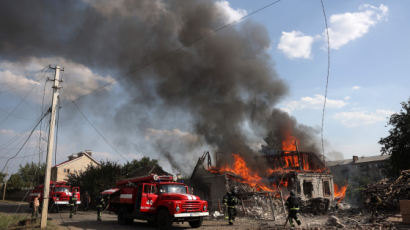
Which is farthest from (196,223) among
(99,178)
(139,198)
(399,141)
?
(399,141)

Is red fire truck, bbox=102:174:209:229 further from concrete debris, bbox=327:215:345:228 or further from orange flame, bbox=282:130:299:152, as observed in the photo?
orange flame, bbox=282:130:299:152

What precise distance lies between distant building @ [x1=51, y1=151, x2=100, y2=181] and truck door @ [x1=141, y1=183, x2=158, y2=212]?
40238 millimetres

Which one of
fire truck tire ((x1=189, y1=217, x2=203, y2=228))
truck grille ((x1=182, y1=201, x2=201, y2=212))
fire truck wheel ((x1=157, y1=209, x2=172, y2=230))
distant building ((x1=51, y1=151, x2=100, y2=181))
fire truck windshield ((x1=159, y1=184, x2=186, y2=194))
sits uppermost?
distant building ((x1=51, y1=151, x2=100, y2=181))

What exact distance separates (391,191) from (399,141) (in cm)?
1813

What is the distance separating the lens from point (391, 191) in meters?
13.5

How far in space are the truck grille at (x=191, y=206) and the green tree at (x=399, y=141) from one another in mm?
26047

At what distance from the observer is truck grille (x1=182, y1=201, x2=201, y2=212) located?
10.7m

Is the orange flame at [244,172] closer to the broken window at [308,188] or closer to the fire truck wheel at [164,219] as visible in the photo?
the broken window at [308,188]

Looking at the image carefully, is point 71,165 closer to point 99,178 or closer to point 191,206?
point 99,178

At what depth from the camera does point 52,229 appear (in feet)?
36.7

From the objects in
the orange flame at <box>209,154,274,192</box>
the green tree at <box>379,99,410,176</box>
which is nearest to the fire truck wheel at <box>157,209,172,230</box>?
the orange flame at <box>209,154,274,192</box>

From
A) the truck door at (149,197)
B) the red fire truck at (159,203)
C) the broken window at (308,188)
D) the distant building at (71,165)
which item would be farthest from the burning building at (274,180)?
the distant building at (71,165)

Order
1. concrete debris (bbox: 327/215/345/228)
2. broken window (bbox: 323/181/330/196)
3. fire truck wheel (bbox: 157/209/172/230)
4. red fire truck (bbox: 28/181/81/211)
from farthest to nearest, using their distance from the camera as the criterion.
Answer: broken window (bbox: 323/181/330/196) → red fire truck (bbox: 28/181/81/211) → concrete debris (bbox: 327/215/345/228) → fire truck wheel (bbox: 157/209/172/230)

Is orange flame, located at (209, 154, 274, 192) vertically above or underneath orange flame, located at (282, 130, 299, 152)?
underneath
